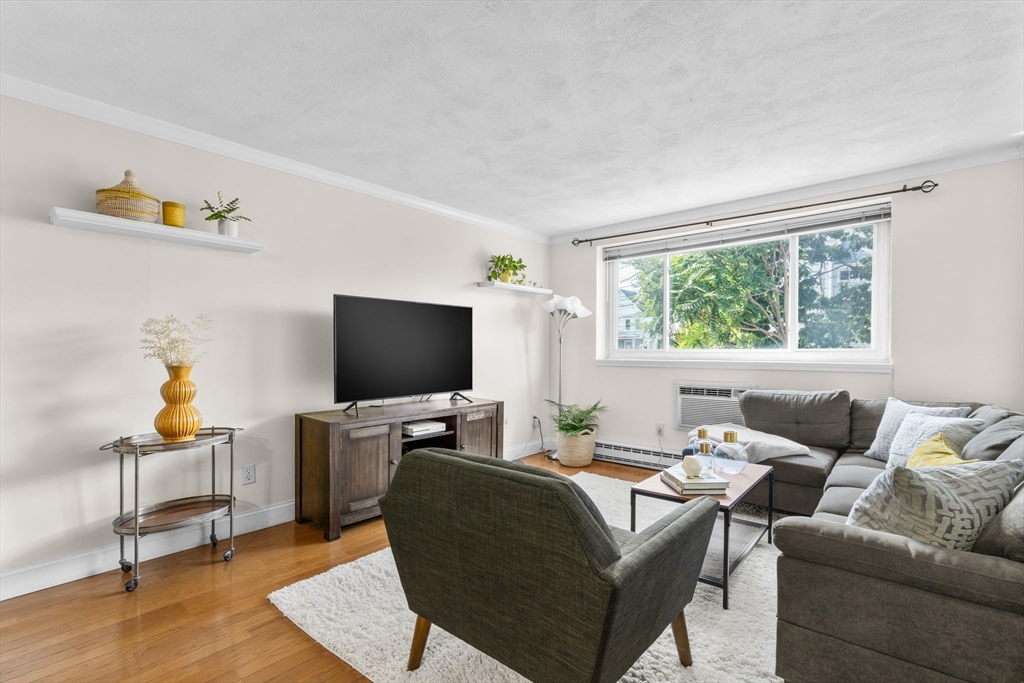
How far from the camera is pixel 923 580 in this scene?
1280 millimetres

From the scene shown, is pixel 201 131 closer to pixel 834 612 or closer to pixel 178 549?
pixel 178 549

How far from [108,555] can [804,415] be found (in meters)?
4.27

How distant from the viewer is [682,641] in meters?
1.75

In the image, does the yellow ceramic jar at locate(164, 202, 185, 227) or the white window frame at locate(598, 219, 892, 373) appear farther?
the white window frame at locate(598, 219, 892, 373)

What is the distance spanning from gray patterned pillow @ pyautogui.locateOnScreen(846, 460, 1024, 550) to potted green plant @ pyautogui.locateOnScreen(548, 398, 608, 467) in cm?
320

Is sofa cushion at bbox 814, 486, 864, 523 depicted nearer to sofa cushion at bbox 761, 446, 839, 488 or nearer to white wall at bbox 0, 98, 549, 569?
sofa cushion at bbox 761, 446, 839, 488

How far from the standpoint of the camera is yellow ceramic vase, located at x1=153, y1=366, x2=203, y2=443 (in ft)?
7.98

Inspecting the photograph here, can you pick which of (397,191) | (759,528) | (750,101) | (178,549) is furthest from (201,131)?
(759,528)

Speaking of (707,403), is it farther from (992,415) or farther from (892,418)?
(992,415)

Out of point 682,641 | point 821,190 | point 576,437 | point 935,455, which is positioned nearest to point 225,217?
point 682,641

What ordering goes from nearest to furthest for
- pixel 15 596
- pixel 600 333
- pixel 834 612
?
pixel 834 612
pixel 15 596
pixel 600 333

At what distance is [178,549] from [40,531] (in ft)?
2.02

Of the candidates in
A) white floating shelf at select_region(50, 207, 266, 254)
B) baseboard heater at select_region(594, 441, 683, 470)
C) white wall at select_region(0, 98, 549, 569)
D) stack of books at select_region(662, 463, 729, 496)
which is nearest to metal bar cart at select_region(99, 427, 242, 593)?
white wall at select_region(0, 98, 549, 569)

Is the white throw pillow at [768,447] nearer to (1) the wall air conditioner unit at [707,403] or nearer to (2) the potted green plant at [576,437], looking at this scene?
(1) the wall air conditioner unit at [707,403]
